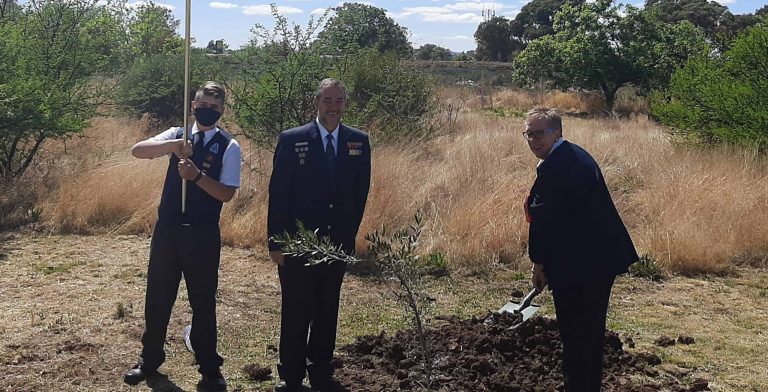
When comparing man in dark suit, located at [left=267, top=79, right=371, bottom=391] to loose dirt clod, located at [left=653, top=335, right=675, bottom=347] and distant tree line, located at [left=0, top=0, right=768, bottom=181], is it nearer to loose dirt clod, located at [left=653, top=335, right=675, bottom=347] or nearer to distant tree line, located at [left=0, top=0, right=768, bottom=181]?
loose dirt clod, located at [left=653, top=335, right=675, bottom=347]

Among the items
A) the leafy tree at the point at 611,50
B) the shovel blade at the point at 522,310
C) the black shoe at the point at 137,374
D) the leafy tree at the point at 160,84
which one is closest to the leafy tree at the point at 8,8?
the leafy tree at the point at 160,84

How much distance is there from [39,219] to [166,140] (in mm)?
5965

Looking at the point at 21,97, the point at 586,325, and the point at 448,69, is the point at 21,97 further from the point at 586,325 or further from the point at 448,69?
the point at 448,69

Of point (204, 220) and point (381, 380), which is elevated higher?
point (204, 220)

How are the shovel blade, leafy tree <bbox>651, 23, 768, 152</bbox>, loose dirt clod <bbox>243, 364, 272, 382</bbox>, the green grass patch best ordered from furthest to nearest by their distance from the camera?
leafy tree <bbox>651, 23, 768, 152</bbox>, the green grass patch, the shovel blade, loose dirt clod <bbox>243, 364, 272, 382</bbox>

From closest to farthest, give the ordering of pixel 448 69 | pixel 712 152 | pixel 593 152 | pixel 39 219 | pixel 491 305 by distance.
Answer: pixel 491 305 < pixel 39 219 < pixel 712 152 < pixel 593 152 < pixel 448 69

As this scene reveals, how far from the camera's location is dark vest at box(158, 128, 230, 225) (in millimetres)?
4410

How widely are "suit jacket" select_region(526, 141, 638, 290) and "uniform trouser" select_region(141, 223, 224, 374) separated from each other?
1.88m

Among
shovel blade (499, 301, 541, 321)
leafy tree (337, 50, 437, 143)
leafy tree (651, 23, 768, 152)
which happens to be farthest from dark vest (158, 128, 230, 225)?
leafy tree (651, 23, 768, 152)

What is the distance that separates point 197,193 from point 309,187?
635mm

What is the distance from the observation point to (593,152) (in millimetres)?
13320

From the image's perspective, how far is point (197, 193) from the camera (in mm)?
4418

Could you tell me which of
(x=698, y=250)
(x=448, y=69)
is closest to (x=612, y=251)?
(x=698, y=250)

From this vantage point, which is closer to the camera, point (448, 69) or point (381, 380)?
point (381, 380)
